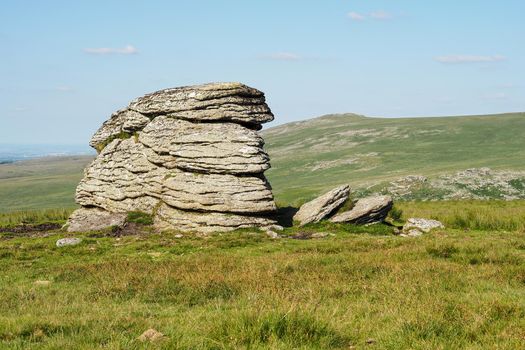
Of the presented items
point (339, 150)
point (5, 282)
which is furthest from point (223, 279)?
point (339, 150)

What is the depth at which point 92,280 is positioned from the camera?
16688 mm

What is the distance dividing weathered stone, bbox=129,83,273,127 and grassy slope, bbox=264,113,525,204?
1916 inches

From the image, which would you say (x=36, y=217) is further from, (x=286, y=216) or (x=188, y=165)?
(x=286, y=216)

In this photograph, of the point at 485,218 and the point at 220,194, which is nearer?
the point at 220,194

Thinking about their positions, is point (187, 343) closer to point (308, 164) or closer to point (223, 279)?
point (223, 279)

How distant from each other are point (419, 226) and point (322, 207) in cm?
649

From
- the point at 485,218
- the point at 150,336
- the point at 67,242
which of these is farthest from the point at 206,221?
the point at 150,336

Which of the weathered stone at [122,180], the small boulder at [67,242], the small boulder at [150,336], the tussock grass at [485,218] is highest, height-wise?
the weathered stone at [122,180]

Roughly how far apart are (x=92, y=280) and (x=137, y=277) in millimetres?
1726

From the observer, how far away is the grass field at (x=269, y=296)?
862 cm

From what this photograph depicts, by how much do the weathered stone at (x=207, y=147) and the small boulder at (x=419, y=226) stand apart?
10.0m

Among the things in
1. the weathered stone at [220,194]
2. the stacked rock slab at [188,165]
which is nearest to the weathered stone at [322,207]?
the weathered stone at [220,194]

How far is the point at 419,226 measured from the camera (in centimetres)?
3206

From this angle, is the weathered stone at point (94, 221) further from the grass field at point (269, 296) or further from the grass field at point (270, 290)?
the grass field at point (269, 296)
